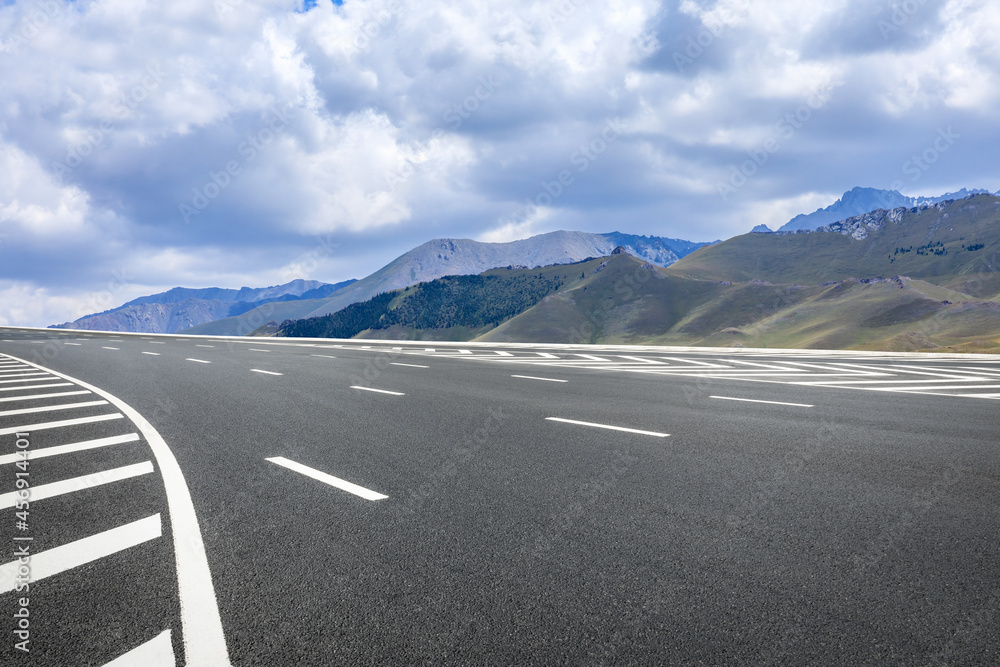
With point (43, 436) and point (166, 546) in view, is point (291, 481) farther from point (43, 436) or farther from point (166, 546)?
point (43, 436)

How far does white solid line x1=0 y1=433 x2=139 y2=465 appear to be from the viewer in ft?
19.2

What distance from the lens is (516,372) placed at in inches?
585

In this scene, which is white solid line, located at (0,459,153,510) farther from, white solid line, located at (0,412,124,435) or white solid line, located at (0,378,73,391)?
white solid line, located at (0,378,73,391)

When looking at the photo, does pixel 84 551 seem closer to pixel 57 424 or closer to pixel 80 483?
pixel 80 483

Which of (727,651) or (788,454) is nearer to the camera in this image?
(727,651)

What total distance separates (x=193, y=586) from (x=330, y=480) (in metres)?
1.96

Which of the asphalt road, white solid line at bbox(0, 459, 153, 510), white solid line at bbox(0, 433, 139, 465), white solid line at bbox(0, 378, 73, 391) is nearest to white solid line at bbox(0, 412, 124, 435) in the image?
the asphalt road

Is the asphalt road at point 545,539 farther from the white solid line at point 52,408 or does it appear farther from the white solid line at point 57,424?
the white solid line at point 52,408

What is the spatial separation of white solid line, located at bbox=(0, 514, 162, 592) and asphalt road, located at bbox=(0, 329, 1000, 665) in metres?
0.08

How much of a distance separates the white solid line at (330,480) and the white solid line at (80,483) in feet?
3.89

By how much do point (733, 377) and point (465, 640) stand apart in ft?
39.5

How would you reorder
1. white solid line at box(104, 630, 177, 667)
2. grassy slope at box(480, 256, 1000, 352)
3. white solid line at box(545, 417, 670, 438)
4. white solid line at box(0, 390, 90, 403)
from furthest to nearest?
grassy slope at box(480, 256, 1000, 352) < white solid line at box(0, 390, 90, 403) < white solid line at box(545, 417, 670, 438) < white solid line at box(104, 630, 177, 667)

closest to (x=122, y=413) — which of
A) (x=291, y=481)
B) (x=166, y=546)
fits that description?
(x=291, y=481)

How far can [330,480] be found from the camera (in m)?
4.86
